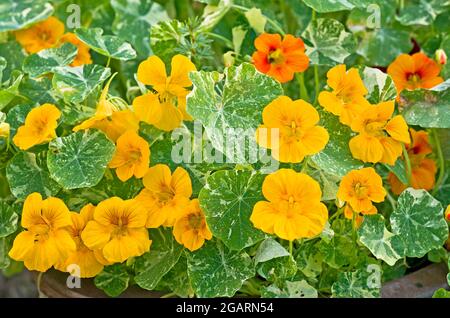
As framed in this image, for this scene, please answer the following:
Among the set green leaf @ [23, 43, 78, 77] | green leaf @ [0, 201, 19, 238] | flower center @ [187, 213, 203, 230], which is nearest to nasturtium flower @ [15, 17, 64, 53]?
green leaf @ [23, 43, 78, 77]

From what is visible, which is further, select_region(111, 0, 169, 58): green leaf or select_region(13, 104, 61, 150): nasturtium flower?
select_region(111, 0, 169, 58): green leaf

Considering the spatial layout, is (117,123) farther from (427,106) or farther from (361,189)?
(427,106)

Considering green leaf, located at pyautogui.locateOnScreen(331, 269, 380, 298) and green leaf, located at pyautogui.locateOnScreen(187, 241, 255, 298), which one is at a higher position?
green leaf, located at pyautogui.locateOnScreen(187, 241, 255, 298)

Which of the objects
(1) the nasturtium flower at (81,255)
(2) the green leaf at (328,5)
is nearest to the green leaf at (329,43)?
(2) the green leaf at (328,5)

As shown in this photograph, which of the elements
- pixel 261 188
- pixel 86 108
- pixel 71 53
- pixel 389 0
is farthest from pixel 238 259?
pixel 389 0

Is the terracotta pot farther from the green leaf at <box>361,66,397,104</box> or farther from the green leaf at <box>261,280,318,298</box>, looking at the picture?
the green leaf at <box>361,66,397,104</box>

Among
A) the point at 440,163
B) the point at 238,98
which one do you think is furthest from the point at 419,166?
the point at 238,98
